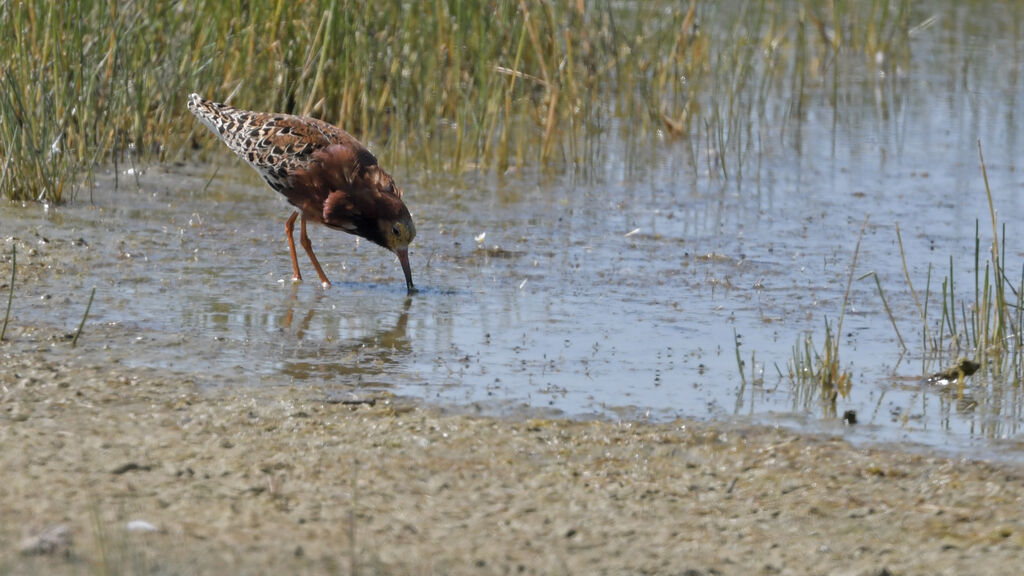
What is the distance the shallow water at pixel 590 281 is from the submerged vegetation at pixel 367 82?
0.87 feet

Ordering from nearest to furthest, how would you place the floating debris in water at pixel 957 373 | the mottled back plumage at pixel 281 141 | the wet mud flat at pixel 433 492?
1. the wet mud flat at pixel 433 492
2. the floating debris in water at pixel 957 373
3. the mottled back plumage at pixel 281 141

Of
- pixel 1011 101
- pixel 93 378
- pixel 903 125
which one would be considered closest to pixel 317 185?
pixel 93 378

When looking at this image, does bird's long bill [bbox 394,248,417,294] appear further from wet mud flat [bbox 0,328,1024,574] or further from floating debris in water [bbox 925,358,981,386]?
floating debris in water [bbox 925,358,981,386]

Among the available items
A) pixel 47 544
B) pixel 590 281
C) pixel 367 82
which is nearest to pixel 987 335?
pixel 590 281

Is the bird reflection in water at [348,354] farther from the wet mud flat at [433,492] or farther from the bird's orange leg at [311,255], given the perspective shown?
the bird's orange leg at [311,255]

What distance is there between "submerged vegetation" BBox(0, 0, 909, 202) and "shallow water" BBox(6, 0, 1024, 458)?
0.26 m

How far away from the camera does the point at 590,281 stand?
783cm

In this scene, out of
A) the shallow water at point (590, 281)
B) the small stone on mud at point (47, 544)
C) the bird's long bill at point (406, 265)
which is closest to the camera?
the small stone on mud at point (47, 544)

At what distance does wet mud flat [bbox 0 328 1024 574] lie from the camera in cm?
398

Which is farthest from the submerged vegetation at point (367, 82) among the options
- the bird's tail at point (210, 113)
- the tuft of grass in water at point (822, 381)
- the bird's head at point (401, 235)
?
the tuft of grass in water at point (822, 381)

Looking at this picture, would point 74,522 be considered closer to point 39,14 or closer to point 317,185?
point 317,185

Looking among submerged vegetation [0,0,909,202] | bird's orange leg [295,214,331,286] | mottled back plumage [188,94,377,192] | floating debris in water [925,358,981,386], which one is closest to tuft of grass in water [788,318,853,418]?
floating debris in water [925,358,981,386]

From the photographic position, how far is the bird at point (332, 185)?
7598mm

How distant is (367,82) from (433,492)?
6531 mm
